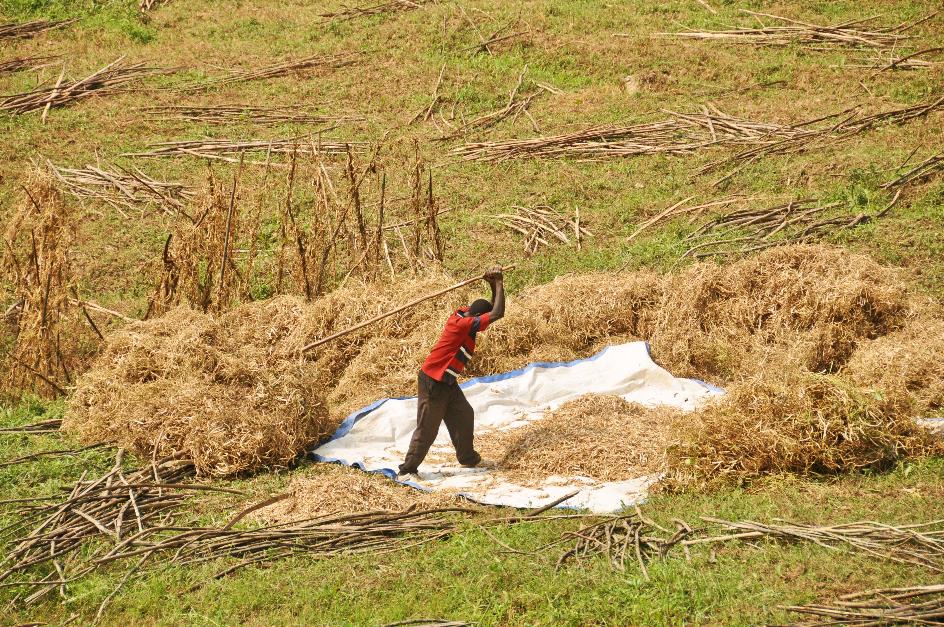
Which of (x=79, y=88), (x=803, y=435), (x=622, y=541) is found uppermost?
(x=79, y=88)

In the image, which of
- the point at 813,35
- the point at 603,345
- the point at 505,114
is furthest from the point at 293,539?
the point at 813,35

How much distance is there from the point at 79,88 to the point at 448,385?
1221cm

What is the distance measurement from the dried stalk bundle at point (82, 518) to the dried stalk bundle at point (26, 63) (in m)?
12.7

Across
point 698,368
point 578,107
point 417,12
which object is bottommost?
point 698,368

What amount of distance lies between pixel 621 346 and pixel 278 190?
20.5ft

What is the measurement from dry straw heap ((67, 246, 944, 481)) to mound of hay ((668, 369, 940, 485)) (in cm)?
1

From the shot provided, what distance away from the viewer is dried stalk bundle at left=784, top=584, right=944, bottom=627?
4.18 m

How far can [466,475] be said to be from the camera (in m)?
6.85

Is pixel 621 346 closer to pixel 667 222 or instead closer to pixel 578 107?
pixel 667 222

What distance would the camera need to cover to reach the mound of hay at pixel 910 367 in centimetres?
682

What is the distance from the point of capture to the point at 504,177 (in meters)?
13.5

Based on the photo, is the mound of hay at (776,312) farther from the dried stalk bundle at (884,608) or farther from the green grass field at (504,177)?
the dried stalk bundle at (884,608)

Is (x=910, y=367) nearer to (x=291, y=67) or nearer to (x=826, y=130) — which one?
(x=826, y=130)

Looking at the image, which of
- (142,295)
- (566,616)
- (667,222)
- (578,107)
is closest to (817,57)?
(578,107)
